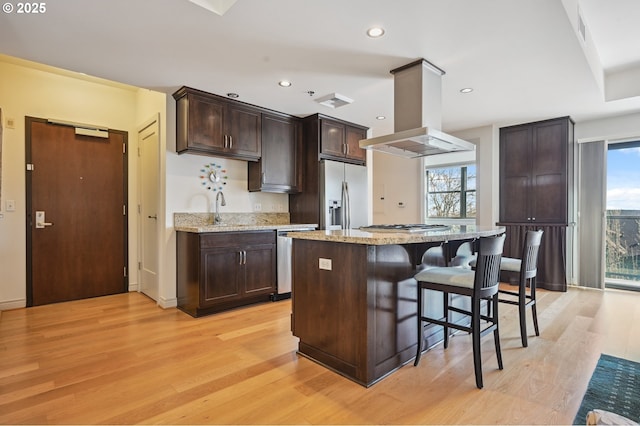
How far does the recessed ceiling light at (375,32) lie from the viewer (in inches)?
96.0

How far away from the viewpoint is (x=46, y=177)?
397 centimetres

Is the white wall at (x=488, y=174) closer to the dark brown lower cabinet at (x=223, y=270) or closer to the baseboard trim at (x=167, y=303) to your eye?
the dark brown lower cabinet at (x=223, y=270)

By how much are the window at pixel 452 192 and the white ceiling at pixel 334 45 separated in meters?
2.48

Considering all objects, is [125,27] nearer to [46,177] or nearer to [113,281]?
[46,177]

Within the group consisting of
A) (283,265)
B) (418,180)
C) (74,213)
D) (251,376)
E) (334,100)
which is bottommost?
(251,376)

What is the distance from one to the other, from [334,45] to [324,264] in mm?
1729

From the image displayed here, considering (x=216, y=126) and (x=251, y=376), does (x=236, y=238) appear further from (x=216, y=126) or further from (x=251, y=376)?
(x=251, y=376)

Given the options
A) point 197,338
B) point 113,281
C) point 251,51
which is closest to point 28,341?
point 197,338

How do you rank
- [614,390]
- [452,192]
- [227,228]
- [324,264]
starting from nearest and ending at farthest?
[614,390] → [324,264] → [227,228] → [452,192]

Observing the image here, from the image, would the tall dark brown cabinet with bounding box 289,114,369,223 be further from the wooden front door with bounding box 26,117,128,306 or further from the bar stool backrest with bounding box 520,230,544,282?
the bar stool backrest with bounding box 520,230,544,282

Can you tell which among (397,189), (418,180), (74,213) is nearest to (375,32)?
(418,180)

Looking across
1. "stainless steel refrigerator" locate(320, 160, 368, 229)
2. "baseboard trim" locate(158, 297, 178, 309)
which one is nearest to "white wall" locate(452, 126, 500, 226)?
"stainless steel refrigerator" locate(320, 160, 368, 229)

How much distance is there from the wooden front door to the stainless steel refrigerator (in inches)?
107

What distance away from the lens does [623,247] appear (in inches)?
182
